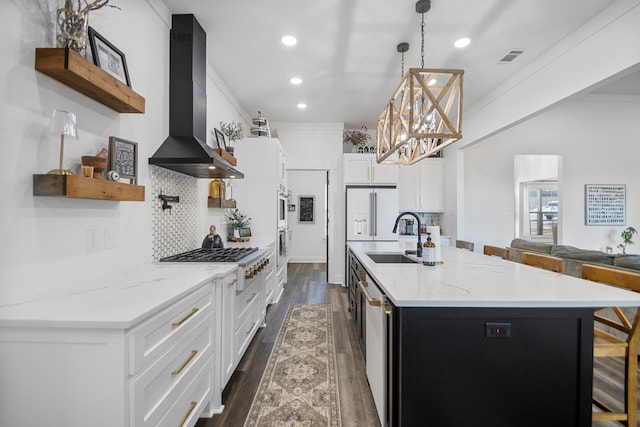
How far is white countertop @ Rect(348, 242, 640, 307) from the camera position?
4.21 feet

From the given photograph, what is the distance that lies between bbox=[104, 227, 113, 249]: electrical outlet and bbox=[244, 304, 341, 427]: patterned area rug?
138cm

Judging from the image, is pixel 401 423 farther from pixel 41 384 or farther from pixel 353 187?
pixel 353 187

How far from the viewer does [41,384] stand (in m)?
1.03

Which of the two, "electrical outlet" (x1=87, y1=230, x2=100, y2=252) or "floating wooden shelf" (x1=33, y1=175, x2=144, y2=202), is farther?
"electrical outlet" (x1=87, y1=230, x2=100, y2=252)

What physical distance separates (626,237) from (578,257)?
3162 millimetres

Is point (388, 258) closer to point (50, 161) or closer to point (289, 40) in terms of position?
point (289, 40)

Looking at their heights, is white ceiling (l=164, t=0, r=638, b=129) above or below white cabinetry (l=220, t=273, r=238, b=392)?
above

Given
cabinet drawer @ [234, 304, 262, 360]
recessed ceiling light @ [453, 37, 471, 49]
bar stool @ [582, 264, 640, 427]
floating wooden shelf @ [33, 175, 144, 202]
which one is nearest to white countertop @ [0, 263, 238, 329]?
floating wooden shelf @ [33, 175, 144, 202]

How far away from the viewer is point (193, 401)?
154 centimetres

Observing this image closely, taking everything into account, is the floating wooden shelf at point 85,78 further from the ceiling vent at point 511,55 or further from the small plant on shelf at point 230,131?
the ceiling vent at point 511,55

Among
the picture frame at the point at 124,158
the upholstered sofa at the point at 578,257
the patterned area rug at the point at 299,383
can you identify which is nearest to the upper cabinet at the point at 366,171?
the upholstered sofa at the point at 578,257

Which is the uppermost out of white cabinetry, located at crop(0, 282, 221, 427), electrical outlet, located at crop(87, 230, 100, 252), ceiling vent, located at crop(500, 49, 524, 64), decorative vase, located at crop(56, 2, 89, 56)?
ceiling vent, located at crop(500, 49, 524, 64)

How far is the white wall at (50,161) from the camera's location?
118 centimetres

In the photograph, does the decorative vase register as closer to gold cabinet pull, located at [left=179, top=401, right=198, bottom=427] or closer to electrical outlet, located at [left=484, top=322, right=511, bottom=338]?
gold cabinet pull, located at [left=179, top=401, right=198, bottom=427]
